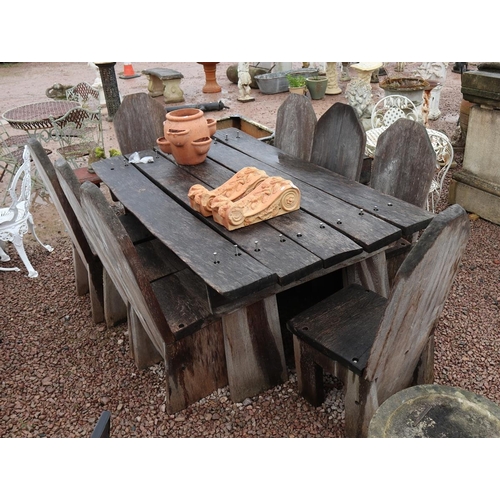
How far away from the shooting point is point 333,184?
3.12 meters

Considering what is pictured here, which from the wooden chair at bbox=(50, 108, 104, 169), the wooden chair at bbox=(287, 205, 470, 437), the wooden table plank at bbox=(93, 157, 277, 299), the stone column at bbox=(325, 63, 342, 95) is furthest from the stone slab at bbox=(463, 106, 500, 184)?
the stone column at bbox=(325, 63, 342, 95)

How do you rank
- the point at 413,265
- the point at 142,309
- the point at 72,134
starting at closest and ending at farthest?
the point at 413,265
the point at 142,309
the point at 72,134

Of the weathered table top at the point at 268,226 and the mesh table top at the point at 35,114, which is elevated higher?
the mesh table top at the point at 35,114

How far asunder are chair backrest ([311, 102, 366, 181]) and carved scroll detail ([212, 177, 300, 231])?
2.84 feet

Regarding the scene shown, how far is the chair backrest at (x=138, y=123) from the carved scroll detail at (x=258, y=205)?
180 centimetres

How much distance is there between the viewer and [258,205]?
2.66 meters

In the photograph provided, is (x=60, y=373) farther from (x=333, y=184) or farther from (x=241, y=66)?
(x=241, y=66)

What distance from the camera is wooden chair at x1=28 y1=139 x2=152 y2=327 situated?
9.42 feet

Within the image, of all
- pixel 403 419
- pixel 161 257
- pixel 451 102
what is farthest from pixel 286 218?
pixel 451 102

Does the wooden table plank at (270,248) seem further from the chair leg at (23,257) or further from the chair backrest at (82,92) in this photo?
the chair backrest at (82,92)

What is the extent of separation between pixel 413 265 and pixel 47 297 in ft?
9.66

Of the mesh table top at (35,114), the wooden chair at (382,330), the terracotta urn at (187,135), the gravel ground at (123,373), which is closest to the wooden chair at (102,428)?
the gravel ground at (123,373)

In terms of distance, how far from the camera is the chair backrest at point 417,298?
176 cm

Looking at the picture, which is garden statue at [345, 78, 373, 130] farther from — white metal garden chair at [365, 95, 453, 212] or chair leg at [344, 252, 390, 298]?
chair leg at [344, 252, 390, 298]
